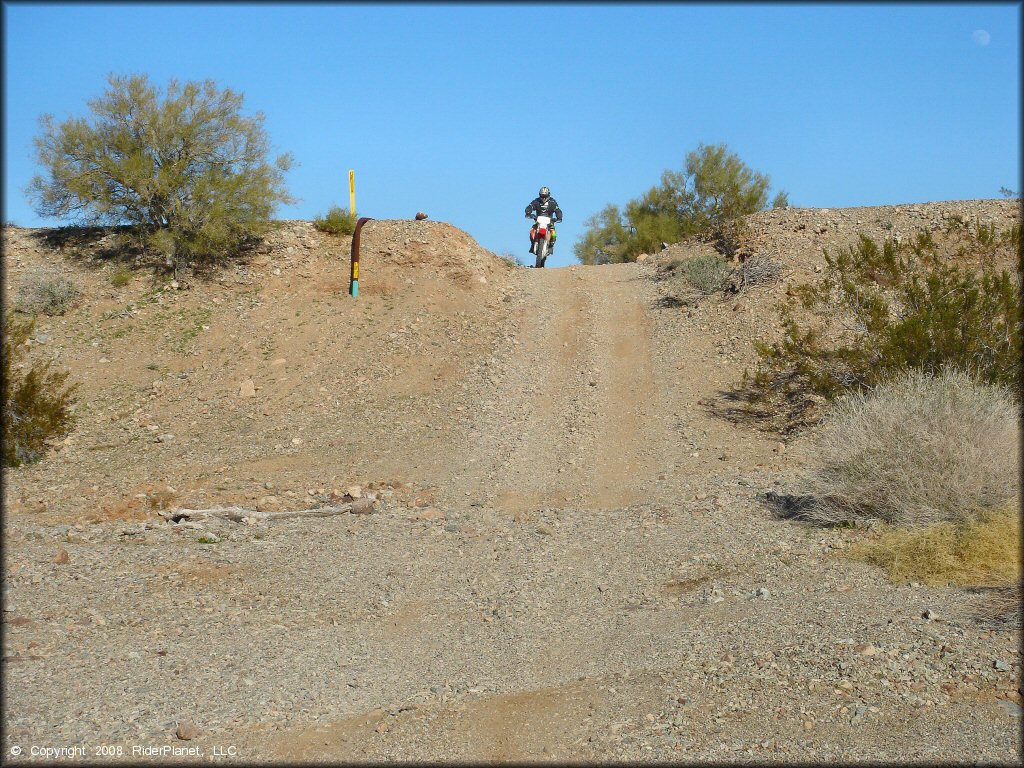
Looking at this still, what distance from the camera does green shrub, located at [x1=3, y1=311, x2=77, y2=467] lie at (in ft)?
41.3

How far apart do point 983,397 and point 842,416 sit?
5.01ft

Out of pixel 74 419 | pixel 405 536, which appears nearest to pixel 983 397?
pixel 405 536

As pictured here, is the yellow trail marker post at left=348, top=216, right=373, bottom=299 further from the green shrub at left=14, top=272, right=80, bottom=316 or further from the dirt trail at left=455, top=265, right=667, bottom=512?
the green shrub at left=14, top=272, right=80, bottom=316

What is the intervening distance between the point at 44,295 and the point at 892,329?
48.9 ft

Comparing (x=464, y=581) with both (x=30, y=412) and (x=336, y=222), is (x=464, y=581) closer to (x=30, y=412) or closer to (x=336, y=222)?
(x=30, y=412)

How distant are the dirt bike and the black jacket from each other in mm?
102

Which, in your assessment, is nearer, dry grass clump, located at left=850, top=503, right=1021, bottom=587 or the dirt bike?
dry grass clump, located at left=850, top=503, right=1021, bottom=587

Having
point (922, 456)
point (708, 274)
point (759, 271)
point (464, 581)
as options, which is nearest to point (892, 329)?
point (922, 456)

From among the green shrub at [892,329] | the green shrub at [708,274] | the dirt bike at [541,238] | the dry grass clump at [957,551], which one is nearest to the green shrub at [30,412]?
the green shrub at [892,329]

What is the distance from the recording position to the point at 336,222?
19609 millimetres

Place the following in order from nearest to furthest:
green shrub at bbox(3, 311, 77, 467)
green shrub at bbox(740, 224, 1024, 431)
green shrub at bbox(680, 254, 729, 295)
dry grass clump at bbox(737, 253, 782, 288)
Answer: green shrub at bbox(740, 224, 1024, 431) → green shrub at bbox(3, 311, 77, 467) → dry grass clump at bbox(737, 253, 782, 288) → green shrub at bbox(680, 254, 729, 295)

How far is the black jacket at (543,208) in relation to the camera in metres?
21.5

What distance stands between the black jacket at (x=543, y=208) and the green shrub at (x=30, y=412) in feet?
37.2

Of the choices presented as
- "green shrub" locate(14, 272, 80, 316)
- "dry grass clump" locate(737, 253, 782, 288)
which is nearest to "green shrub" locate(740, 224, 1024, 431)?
"dry grass clump" locate(737, 253, 782, 288)
